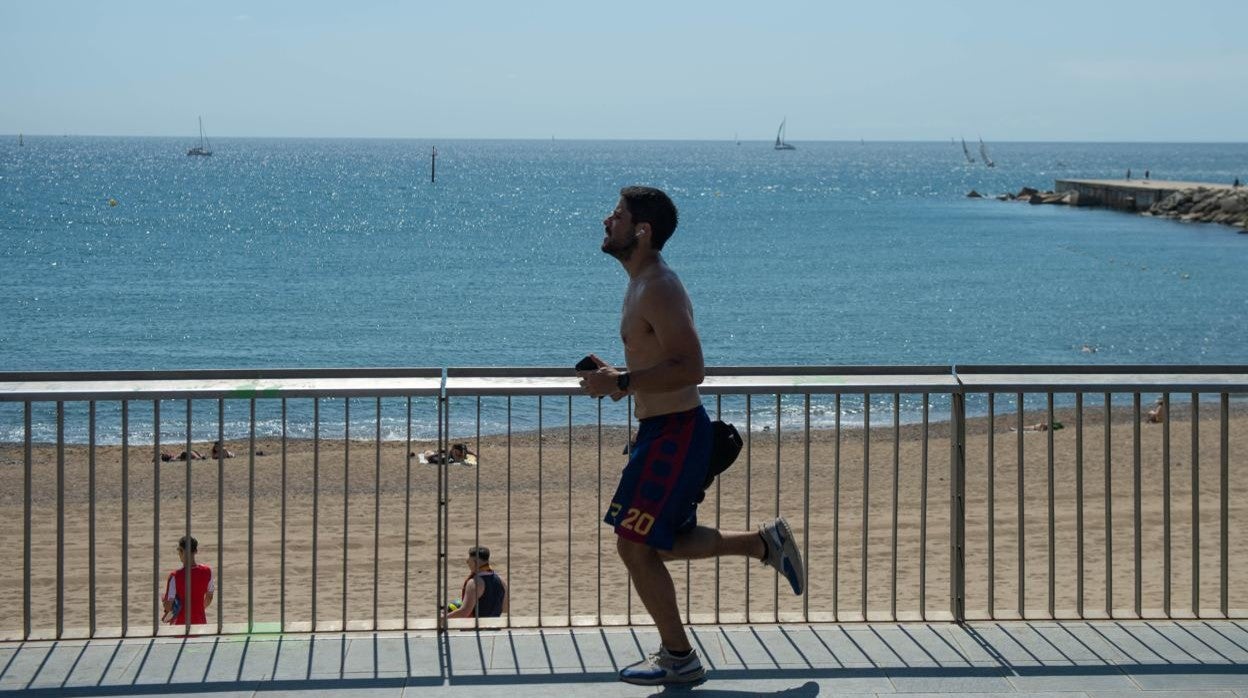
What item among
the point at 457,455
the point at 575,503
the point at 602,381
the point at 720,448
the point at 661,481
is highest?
the point at 602,381

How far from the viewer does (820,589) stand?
14180mm

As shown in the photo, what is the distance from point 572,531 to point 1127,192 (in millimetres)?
96691

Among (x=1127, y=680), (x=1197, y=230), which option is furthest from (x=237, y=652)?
(x=1197, y=230)

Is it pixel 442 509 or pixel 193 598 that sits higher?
pixel 442 509

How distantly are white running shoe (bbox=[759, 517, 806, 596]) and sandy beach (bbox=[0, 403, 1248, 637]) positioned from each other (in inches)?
129

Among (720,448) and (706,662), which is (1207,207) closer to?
(706,662)

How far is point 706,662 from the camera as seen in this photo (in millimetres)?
5762

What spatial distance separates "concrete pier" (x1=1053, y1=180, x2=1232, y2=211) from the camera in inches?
3962

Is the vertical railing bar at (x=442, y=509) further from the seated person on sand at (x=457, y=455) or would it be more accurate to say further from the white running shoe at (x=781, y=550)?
the seated person on sand at (x=457, y=455)

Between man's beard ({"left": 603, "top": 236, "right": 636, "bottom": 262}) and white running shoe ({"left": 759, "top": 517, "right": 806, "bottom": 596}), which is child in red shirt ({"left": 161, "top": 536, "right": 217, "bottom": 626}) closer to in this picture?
white running shoe ({"left": 759, "top": 517, "right": 806, "bottom": 596})

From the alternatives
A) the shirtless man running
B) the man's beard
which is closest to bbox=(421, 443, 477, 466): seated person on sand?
the shirtless man running

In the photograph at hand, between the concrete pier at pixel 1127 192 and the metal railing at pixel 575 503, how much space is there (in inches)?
2942

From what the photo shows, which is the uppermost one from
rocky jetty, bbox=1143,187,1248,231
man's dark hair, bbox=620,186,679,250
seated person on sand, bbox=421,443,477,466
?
rocky jetty, bbox=1143,187,1248,231

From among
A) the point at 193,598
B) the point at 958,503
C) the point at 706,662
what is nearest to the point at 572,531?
the point at 193,598
